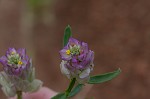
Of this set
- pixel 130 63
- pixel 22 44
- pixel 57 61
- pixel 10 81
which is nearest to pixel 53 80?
pixel 57 61

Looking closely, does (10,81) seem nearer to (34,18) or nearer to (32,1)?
(32,1)

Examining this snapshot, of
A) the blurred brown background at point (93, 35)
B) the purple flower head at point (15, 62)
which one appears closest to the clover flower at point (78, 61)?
the purple flower head at point (15, 62)

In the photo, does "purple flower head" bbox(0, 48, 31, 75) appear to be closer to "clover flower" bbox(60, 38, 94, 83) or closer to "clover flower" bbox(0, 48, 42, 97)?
"clover flower" bbox(0, 48, 42, 97)

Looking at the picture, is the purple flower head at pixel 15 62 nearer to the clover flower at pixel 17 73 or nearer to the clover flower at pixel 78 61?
the clover flower at pixel 17 73

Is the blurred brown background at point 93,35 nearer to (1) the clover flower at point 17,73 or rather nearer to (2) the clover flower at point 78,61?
(1) the clover flower at point 17,73

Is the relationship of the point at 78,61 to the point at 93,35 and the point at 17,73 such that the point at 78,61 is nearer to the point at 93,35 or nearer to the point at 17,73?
the point at 17,73

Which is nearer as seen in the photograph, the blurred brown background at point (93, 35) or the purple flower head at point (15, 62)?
the purple flower head at point (15, 62)

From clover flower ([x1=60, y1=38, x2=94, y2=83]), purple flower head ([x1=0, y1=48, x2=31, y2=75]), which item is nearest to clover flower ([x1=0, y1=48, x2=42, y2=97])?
purple flower head ([x1=0, y1=48, x2=31, y2=75])

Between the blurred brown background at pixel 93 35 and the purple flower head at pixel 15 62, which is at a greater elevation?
the purple flower head at pixel 15 62
